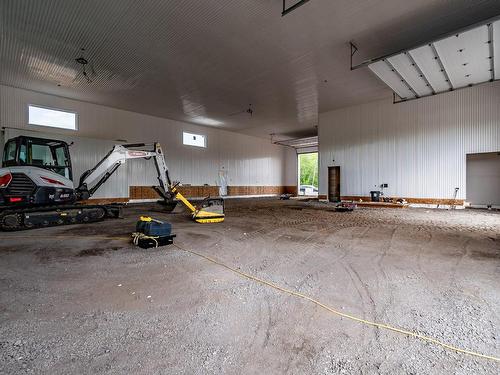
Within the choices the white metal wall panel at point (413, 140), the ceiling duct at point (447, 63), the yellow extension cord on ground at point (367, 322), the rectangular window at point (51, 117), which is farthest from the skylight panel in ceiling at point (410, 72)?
the rectangular window at point (51, 117)

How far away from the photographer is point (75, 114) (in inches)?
550

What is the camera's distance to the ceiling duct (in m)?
7.03

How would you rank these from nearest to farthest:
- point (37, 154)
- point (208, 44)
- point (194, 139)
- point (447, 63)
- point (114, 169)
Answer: point (37, 154) → point (447, 63) → point (208, 44) → point (114, 169) → point (194, 139)

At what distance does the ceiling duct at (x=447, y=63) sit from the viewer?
23.1 feet

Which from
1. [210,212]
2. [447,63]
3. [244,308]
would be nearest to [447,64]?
[447,63]

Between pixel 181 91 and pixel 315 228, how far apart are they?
10.2m

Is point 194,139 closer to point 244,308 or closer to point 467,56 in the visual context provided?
point 467,56

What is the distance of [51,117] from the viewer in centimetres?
1316

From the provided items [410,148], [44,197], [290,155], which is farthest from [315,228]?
[290,155]

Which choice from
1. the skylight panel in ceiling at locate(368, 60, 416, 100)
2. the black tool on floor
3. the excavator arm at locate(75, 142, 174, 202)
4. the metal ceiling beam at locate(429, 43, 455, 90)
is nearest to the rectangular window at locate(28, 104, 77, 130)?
the excavator arm at locate(75, 142, 174, 202)

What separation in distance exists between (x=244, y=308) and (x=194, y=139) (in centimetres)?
1856

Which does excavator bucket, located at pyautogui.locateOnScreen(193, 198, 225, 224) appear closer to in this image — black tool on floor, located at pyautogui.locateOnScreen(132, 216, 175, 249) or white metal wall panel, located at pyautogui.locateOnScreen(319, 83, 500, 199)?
black tool on floor, located at pyautogui.locateOnScreen(132, 216, 175, 249)

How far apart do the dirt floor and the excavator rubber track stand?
1991 mm

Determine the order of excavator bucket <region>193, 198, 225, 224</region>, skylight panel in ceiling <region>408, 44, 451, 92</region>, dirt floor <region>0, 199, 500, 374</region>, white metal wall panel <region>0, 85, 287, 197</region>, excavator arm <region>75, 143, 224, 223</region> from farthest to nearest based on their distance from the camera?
white metal wall panel <region>0, 85, 287, 197</region>, excavator arm <region>75, 143, 224, 223</region>, excavator bucket <region>193, 198, 225, 224</region>, skylight panel in ceiling <region>408, 44, 451, 92</region>, dirt floor <region>0, 199, 500, 374</region>
